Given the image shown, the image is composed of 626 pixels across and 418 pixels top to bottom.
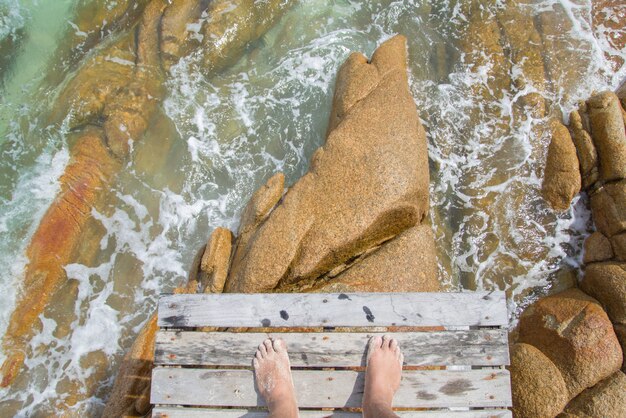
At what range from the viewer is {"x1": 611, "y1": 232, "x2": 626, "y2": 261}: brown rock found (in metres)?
5.57

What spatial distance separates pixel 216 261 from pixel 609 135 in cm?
484

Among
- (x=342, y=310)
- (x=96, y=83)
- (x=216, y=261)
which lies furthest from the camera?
(x=96, y=83)

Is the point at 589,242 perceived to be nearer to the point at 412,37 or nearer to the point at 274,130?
the point at 412,37

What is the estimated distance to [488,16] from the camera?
7410mm

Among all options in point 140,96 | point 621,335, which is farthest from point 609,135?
point 140,96

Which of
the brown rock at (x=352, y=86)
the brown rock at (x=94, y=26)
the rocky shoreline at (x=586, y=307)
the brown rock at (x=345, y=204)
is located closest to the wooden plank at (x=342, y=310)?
the brown rock at (x=345, y=204)

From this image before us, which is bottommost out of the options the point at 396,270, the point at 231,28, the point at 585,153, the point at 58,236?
the point at 585,153

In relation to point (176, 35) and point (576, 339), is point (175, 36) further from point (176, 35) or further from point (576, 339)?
point (576, 339)

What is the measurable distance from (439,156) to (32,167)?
5432 mm

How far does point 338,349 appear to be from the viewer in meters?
3.91

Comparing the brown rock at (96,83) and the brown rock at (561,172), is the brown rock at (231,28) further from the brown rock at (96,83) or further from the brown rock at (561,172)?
the brown rock at (561,172)

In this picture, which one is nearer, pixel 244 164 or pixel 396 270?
pixel 396 270

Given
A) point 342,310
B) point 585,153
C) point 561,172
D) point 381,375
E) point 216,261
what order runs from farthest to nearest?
point 561,172 → point 585,153 → point 216,261 → point 342,310 → point 381,375

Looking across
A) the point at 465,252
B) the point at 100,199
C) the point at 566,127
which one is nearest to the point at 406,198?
the point at 465,252
